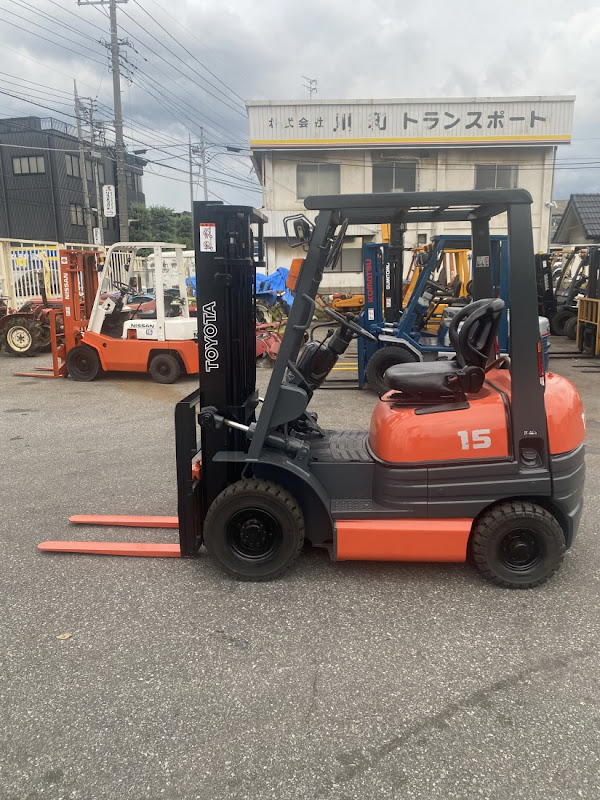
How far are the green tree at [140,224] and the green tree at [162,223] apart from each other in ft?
4.05

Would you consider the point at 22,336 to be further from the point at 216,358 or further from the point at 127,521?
the point at 216,358

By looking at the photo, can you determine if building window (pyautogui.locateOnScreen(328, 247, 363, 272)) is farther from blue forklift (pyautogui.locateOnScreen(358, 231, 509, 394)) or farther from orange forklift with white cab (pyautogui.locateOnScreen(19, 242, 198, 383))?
orange forklift with white cab (pyautogui.locateOnScreen(19, 242, 198, 383))

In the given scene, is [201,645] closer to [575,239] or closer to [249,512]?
[249,512]

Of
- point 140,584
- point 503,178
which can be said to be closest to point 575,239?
point 503,178

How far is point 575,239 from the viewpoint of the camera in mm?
31656

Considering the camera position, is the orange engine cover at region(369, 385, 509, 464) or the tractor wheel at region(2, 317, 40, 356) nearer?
the orange engine cover at region(369, 385, 509, 464)

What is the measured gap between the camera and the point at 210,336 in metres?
3.95

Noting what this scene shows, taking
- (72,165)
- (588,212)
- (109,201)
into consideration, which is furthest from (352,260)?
(72,165)

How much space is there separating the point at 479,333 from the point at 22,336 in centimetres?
1297

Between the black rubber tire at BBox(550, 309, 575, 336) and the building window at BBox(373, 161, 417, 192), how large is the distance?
41.1 ft

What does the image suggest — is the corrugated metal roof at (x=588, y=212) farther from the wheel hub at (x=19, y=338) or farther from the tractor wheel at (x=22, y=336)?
the wheel hub at (x=19, y=338)

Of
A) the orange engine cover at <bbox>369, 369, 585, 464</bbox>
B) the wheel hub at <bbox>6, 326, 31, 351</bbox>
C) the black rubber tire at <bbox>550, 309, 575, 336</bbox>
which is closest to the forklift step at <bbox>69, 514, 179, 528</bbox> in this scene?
the orange engine cover at <bbox>369, 369, 585, 464</bbox>

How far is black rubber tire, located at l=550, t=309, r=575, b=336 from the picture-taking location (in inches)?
679

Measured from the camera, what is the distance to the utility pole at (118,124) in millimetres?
22422
